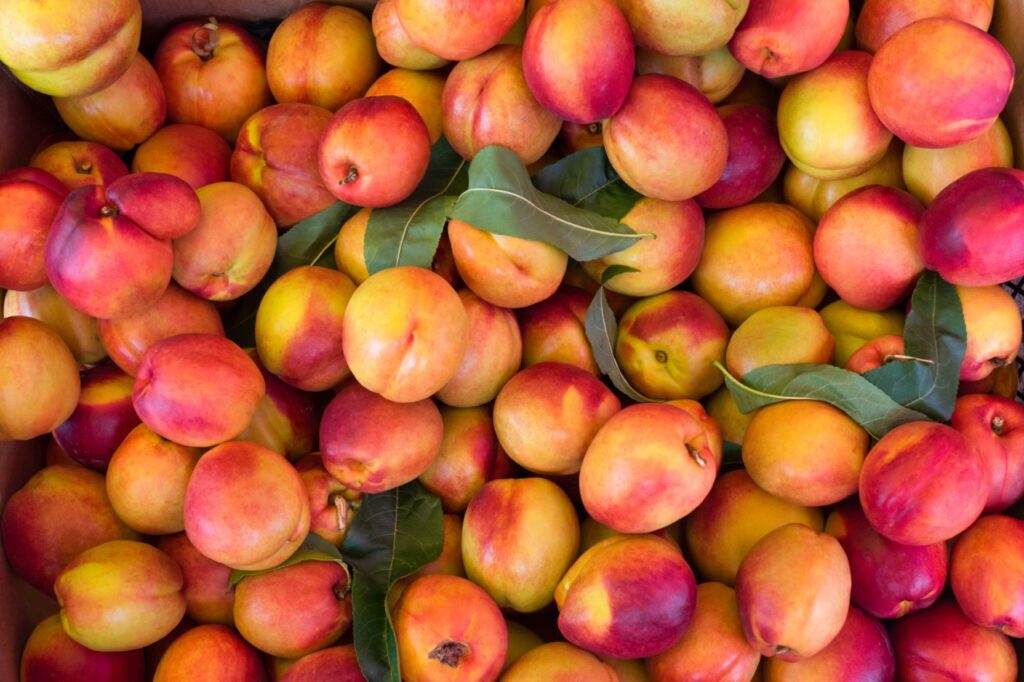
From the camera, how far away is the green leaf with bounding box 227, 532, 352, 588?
1.35 m

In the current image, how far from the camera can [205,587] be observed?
143cm

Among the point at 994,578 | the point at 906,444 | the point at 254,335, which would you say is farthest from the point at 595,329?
the point at 994,578

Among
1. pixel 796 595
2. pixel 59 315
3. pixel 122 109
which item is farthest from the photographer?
pixel 122 109

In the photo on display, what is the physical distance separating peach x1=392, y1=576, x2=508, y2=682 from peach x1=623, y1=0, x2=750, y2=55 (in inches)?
38.5

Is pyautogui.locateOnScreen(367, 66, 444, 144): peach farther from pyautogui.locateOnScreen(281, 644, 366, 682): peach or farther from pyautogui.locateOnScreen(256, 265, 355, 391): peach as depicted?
pyautogui.locateOnScreen(281, 644, 366, 682): peach

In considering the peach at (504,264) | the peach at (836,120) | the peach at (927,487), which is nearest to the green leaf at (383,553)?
the peach at (504,264)

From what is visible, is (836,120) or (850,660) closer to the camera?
(850,660)

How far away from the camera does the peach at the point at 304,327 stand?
1.45 metres

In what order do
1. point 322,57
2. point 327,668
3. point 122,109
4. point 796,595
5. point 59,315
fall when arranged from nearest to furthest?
point 796,595
point 327,668
point 59,315
point 122,109
point 322,57

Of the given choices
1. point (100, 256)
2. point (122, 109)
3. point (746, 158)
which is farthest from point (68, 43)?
point (746, 158)

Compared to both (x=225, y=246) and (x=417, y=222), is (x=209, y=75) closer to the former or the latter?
(x=225, y=246)

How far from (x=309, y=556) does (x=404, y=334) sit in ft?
1.33

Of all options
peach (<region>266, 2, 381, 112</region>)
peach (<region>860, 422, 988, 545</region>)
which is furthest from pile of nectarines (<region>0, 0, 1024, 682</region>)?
peach (<region>266, 2, 381, 112</region>)

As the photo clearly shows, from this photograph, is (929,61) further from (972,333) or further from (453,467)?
(453,467)
